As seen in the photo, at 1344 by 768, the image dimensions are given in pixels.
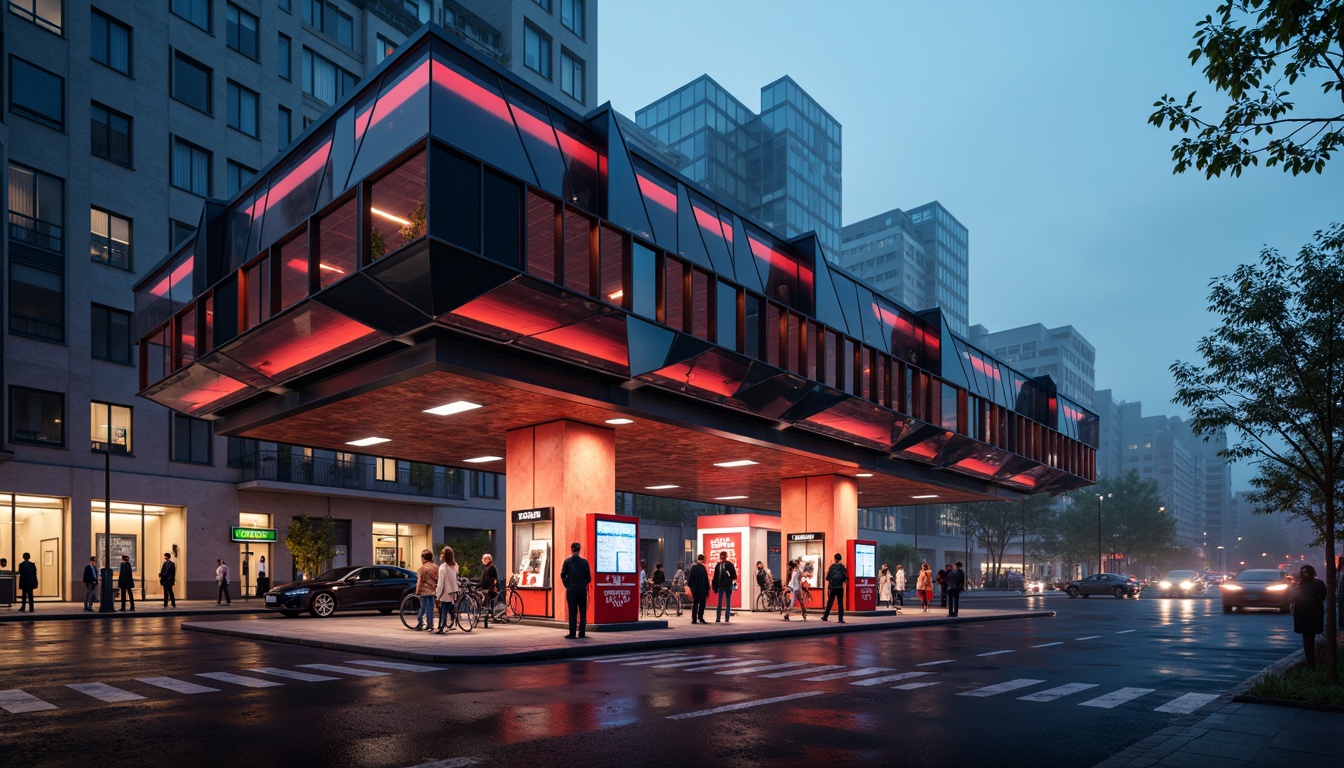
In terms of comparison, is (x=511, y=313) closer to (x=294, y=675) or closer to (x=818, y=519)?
(x=294, y=675)

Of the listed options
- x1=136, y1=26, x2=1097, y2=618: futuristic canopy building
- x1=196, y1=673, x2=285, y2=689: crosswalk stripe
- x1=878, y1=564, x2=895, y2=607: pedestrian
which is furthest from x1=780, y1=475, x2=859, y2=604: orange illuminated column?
x1=196, y1=673, x2=285, y2=689: crosswalk stripe

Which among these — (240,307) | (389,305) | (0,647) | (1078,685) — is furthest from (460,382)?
(1078,685)

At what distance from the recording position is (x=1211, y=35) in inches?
350

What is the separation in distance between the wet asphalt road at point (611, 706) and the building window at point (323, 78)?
36.0m

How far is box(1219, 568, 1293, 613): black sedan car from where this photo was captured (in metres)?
37.5

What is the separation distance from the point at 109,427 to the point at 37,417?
272 cm

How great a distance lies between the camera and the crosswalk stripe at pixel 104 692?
10.8 meters

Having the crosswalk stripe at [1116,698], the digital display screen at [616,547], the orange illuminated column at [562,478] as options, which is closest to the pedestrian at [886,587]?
the digital display screen at [616,547]

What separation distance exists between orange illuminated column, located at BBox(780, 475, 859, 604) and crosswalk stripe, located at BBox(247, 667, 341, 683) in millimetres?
20881

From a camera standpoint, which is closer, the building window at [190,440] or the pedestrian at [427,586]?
the pedestrian at [427,586]

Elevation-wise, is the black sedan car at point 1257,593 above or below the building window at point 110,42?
below

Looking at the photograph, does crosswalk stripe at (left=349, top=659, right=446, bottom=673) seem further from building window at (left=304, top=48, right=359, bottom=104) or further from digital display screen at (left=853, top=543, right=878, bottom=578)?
building window at (left=304, top=48, right=359, bottom=104)

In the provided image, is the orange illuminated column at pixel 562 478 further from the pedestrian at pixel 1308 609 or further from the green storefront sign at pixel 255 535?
the green storefront sign at pixel 255 535

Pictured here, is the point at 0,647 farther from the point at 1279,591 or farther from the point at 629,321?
the point at 1279,591
